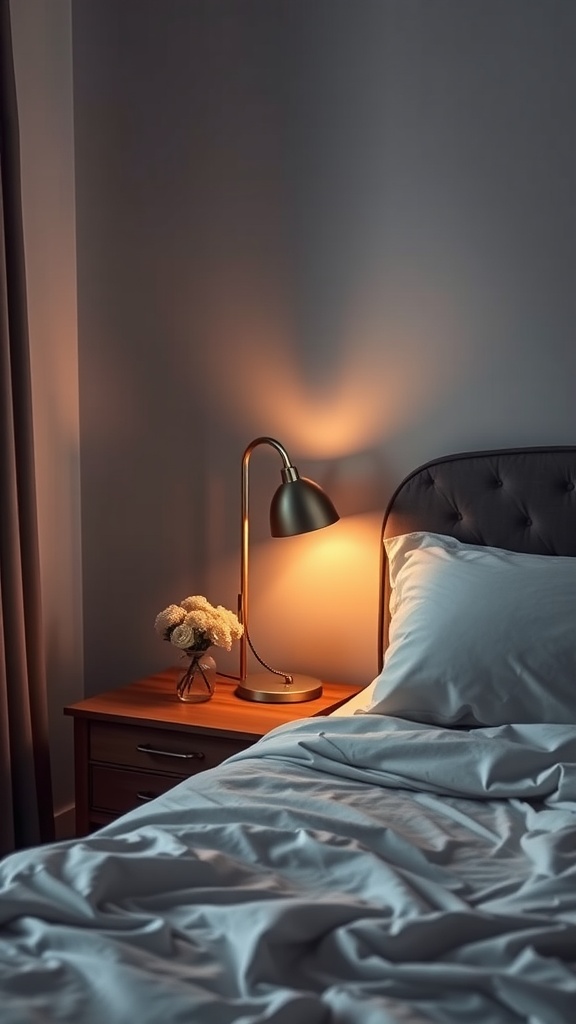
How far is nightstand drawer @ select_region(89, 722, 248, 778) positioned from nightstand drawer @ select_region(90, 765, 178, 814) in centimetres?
2

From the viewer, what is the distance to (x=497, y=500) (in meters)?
2.64

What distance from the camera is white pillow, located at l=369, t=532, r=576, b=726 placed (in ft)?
7.10

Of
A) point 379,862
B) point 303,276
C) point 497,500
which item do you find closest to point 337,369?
point 303,276

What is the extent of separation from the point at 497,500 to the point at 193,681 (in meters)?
0.89

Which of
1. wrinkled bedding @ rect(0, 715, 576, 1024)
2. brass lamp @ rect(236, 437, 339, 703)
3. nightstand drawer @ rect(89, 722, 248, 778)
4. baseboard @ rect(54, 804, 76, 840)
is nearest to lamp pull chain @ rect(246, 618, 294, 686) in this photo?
brass lamp @ rect(236, 437, 339, 703)

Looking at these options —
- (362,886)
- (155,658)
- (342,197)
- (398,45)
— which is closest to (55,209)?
(342,197)

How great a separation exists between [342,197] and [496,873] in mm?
1900

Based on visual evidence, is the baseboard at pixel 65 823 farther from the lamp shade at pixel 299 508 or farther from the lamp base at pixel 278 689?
the lamp shade at pixel 299 508

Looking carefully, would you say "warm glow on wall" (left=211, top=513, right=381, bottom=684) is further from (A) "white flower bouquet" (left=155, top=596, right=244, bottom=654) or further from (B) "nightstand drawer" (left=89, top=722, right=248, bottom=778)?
(B) "nightstand drawer" (left=89, top=722, right=248, bottom=778)

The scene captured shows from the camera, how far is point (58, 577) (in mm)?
3207

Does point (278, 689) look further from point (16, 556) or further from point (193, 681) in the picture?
point (16, 556)

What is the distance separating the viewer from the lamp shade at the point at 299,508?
8.78ft

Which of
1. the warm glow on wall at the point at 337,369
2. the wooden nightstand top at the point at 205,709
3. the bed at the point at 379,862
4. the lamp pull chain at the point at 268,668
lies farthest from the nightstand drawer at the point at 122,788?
the warm glow on wall at the point at 337,369

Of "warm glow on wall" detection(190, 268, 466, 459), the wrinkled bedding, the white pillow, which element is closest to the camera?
the wrinkled bedding
